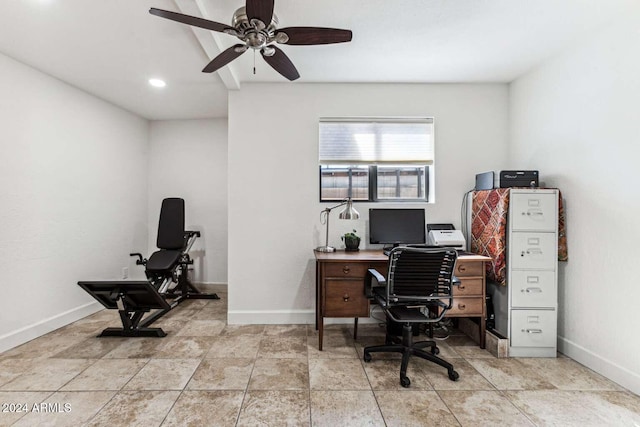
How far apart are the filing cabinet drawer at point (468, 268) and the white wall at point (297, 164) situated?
74 cm

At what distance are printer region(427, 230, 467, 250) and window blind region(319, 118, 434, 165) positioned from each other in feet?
2.76

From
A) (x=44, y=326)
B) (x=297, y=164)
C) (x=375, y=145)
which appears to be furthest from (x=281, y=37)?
(x=44, y=326)

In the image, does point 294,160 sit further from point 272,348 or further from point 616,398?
point 616,398

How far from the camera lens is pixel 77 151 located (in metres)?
3.33

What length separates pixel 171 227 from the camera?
13.0 feet

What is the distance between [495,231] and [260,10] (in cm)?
254

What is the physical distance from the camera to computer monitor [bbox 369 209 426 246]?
2973 mm

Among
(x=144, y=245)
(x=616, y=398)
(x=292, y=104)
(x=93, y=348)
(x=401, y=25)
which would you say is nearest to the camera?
(x=616, y=398)

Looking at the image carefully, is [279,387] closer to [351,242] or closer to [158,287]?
[351,242]

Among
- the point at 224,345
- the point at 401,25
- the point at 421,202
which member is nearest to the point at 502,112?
the point at 421,202

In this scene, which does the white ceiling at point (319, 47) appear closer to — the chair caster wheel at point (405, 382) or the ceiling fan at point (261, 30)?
the ceiling fan at point (261, 30)

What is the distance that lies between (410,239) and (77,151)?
3.94 m

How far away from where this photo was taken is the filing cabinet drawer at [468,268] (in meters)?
2.57

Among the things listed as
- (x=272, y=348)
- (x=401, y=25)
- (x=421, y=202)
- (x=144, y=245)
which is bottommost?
(x=272, y=348)
